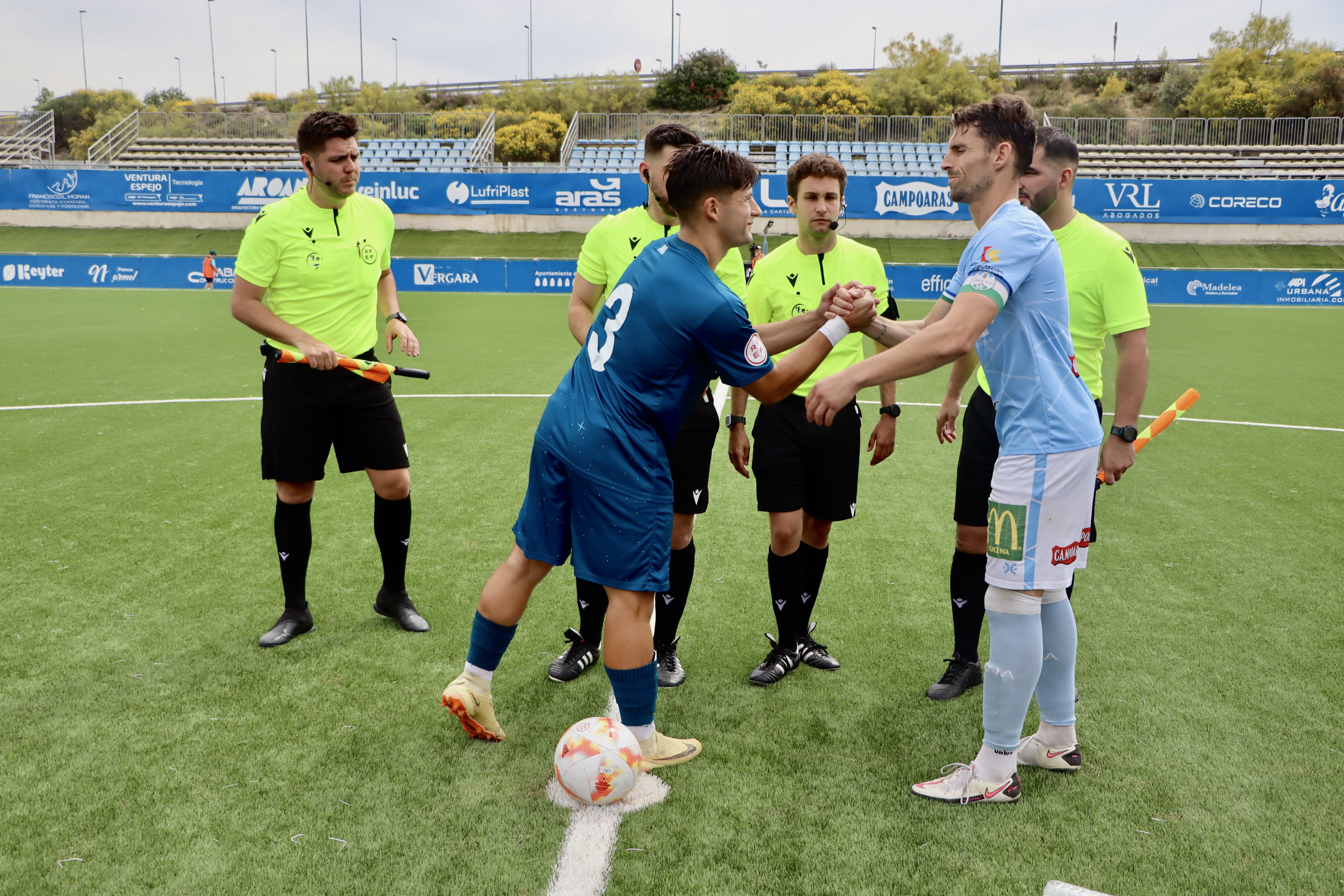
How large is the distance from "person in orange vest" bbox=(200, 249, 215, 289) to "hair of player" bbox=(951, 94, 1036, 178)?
80.1ft

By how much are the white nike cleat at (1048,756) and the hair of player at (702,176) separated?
7.12 ft

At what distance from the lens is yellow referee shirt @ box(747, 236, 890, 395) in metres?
4.06

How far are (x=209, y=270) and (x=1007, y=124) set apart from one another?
82.8 feet

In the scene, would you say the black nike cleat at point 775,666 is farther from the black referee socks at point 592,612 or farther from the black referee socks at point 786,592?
the black referee socks at point 592,612

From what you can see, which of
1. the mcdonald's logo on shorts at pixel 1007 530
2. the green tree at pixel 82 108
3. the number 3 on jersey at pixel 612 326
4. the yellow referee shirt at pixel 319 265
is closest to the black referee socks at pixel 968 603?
the mcdonald's logo on shorts at pixel 1007 530

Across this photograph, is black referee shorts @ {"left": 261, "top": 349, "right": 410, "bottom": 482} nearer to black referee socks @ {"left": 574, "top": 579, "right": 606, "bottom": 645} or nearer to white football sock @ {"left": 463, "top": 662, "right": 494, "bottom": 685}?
black referee socks @ {"left": 574, "top": 579, "right": 606, "bottom": 645}

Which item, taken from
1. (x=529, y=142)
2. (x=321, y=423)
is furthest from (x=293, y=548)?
(x=529, y=142)

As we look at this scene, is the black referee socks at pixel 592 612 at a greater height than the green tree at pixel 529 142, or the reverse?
the green tree at pixel 529 142

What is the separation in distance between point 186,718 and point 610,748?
1.72m

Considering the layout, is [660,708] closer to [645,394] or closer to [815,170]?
[645,394]

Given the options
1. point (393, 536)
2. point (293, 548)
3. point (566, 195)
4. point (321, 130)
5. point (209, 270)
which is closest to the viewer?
point (321, 130)

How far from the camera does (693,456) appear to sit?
151 inches

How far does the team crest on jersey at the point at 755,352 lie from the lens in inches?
111

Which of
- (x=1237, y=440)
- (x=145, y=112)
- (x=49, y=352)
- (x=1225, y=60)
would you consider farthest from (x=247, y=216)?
(x=1225, y=60)
